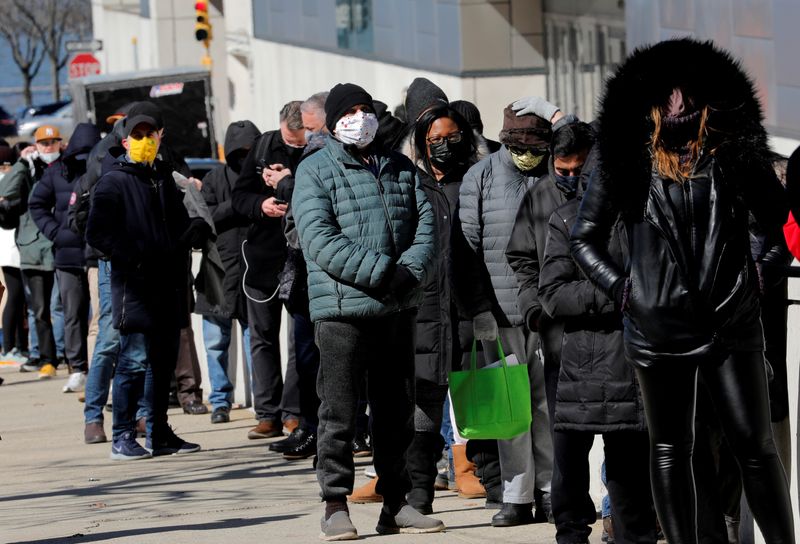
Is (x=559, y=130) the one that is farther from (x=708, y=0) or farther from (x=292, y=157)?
(x=708, y=0)

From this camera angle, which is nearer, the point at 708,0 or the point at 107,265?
the point at 107,265

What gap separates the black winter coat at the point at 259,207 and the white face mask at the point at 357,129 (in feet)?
7.38

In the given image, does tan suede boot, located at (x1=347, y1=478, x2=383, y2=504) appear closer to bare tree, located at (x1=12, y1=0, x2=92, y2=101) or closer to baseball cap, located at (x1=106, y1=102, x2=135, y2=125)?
baseball cap, located at (x1=106, y1=102, x2=135, y2=125)

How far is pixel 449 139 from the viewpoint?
28.0 ft

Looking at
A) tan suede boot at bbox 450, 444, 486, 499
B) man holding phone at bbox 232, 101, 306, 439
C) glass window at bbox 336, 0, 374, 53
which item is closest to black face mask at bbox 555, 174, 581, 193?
tan suede boot at bbox 450, 444, 486, 499

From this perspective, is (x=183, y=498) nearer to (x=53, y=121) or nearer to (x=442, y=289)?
(x=442, y=289)

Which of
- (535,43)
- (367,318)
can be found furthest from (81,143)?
(535,43)

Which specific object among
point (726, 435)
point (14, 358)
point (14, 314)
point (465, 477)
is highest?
point (726, 435)

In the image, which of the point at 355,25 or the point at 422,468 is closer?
the point at 422,468

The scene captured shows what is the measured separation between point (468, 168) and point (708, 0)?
786 centimetres

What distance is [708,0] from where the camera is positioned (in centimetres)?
1588

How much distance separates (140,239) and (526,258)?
11.5 feet

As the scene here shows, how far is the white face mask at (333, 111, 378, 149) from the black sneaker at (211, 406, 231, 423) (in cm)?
476

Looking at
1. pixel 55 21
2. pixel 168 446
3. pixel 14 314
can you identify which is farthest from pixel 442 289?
pixel 55 21
